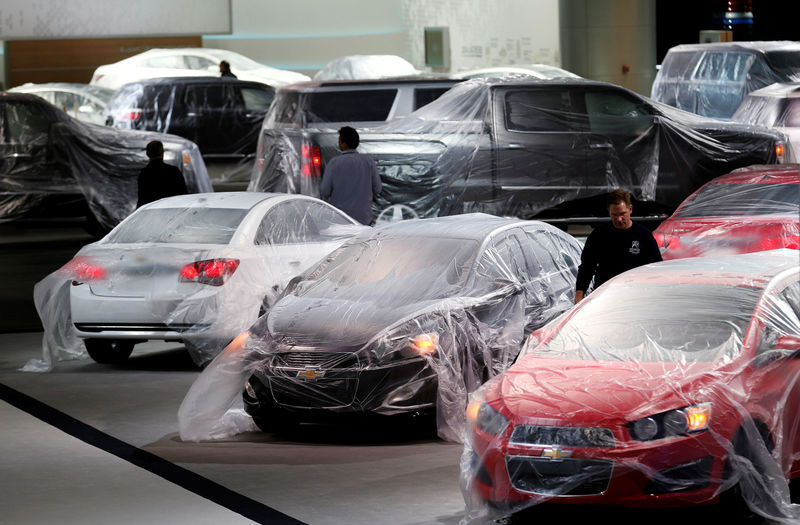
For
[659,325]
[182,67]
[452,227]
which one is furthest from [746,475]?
[182,67]

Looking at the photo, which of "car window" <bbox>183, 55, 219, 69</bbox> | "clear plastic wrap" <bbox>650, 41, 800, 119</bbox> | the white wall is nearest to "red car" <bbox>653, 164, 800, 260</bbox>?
"clear plastic wrap" <bbox>650, 41, 800, 119</bbox>

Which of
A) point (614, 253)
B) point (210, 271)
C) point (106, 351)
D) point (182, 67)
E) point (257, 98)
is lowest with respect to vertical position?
point (106, 351)

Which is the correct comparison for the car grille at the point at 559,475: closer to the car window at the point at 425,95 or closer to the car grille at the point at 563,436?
the car grille at the point at 563,436

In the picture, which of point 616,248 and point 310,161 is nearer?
point 616,248

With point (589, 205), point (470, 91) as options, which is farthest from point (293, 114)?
point (589, 205)

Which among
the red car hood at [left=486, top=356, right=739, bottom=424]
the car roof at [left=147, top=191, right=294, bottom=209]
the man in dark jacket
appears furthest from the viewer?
the man in dark jacket

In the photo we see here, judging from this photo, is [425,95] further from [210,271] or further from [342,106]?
[210,271]

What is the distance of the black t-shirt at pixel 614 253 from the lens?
976cm

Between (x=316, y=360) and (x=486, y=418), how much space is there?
2262mm

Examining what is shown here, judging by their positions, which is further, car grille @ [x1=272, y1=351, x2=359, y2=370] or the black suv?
the black suv

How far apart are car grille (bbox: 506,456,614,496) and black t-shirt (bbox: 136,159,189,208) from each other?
9.20m

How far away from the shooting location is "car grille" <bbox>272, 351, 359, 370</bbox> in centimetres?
941

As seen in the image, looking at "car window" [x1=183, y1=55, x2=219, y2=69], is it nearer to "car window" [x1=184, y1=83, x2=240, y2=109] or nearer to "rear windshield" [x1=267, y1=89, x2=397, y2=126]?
"car window" [x1=184, y1=83, x2=240, y2=109]

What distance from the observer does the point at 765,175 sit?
13320 mm
